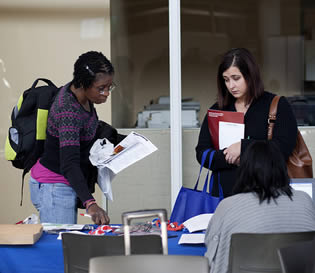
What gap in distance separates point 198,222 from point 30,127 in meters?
1.06

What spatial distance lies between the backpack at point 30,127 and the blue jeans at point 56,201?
17 centimetres

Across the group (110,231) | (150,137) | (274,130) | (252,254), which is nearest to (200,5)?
(150,137)

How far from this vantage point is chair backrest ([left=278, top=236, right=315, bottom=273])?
187cm

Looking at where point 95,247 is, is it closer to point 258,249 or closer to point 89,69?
point 258,249

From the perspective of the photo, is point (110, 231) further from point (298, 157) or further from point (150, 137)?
point (150, 137)

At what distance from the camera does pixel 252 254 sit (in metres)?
2.15

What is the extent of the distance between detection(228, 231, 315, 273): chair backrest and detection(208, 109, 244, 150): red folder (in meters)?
0.93

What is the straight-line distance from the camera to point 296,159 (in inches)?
115

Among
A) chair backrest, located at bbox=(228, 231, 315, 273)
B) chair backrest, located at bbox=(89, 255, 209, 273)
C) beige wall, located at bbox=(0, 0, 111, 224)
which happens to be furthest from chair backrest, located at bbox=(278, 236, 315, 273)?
beige wall, located at bbox=(0, 0, 111, 224)

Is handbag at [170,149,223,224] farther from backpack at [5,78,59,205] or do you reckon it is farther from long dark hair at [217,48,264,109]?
backpack at [5,78,59,205]

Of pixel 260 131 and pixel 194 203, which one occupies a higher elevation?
pixel 260 131

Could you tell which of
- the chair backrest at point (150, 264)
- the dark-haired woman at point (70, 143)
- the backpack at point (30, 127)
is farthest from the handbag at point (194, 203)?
the chair backrest at point (150, 264)

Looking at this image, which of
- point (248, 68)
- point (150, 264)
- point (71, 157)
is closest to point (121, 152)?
point (71, 157)

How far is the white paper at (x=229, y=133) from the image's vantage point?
9.59ft
